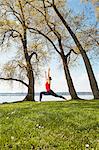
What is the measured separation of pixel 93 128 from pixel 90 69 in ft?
69.6

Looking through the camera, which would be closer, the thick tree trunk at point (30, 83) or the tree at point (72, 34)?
the tree at point (72, 34)

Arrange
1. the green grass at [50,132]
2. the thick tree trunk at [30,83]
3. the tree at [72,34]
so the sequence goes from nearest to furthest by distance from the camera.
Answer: the green grass at [50,132]
the tree at [72,34]
the thick tree trunk at [30,83]

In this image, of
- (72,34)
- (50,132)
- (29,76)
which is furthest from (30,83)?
(50,132)

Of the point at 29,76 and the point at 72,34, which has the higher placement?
the point at 72,34

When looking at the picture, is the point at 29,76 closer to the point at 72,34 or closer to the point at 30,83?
the point at 30,83

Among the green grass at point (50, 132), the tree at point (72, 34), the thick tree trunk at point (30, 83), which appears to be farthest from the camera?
the thick tree trunk at point (30, 83)

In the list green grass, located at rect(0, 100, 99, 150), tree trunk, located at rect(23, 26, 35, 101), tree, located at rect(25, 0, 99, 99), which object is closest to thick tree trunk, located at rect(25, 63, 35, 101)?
tree trunk, located at rect(23, 26, 35, 101)

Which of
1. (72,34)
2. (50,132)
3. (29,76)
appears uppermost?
(72,34)

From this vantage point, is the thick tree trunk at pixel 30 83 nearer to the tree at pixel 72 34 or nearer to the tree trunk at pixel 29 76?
the tree trunk at pixel 29 76

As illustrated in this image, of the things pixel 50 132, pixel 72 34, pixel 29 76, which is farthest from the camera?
pixel 29 76

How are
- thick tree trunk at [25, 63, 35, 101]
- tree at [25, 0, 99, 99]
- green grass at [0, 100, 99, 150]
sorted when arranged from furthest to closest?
thick tree trunk at [25, 63, 35, 101], tree at [25, 0, 99, 99], green grass at [0, 100, 99, 150]

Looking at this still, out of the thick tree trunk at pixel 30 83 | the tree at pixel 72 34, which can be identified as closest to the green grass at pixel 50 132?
the tree at pixel 72 34

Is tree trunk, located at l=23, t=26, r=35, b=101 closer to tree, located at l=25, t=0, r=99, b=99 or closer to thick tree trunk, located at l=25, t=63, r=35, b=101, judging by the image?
thick tree trunk, located at l=25, t=63, r=35, b=101

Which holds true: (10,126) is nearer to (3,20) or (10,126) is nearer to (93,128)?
(93,128)
